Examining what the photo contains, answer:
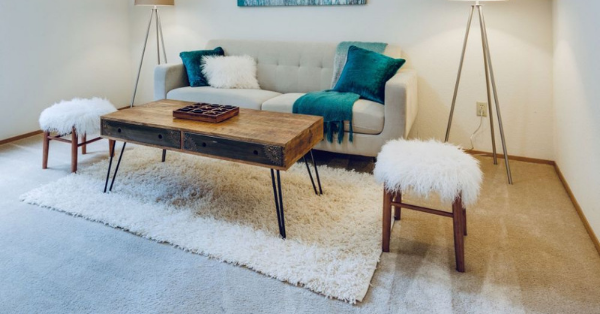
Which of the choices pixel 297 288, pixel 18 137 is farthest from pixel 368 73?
pixel 18 137

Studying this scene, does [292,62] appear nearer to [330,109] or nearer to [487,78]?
[330,109]

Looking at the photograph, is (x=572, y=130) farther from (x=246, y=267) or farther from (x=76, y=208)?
(x=76, y=208)

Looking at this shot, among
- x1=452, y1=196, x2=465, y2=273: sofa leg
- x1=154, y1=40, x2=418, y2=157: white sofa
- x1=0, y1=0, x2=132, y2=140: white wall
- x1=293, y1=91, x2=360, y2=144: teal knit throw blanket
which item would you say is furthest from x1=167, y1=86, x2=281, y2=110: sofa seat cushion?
x1=452, y1=196, x2=465, y2=273: sofa leg

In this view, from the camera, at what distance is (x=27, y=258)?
1.89 metres

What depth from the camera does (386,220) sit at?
1.91 meters

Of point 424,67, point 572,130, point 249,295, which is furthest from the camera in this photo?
point 424,67

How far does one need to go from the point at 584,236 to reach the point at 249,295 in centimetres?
172

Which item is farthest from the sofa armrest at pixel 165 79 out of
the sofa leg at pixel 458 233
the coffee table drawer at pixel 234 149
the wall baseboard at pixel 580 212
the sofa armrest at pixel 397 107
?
the wall baseboard at pixel 580 212

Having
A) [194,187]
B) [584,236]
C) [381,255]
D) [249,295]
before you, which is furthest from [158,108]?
[584,236]

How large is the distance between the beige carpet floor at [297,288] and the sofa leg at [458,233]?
5 cm

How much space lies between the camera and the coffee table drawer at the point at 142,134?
7.27 feet

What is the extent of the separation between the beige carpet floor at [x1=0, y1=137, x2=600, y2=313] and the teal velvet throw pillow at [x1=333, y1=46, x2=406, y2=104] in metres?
1.09

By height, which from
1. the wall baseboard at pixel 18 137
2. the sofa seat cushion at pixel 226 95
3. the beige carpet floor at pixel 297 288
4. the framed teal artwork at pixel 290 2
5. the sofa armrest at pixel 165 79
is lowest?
the beige carpet floor at pixel 297 288

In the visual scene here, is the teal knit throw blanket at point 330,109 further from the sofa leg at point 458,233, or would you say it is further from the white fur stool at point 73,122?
the white fur stool at point 73,122
